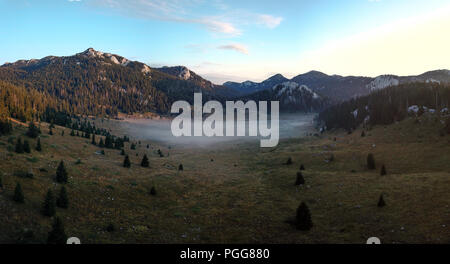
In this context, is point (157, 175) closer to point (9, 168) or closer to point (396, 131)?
point (9, 168)

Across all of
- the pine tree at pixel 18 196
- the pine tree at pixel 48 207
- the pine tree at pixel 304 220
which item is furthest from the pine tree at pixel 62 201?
the pine tree at pixel 304 220

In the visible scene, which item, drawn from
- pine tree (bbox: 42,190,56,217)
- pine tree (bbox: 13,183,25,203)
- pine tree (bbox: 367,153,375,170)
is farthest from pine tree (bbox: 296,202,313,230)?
pine tree (bbox: 367,153,375,170)

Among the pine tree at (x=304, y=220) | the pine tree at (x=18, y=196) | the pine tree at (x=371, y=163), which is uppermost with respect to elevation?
the pine tree at (x=18, y=196)

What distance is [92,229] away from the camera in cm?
2134

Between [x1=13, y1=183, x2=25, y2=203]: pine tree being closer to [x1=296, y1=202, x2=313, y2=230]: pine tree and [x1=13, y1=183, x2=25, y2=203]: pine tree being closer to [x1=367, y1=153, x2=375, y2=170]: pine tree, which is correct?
[x1=296, y1=202, x2=313, y2=230]: pine tree

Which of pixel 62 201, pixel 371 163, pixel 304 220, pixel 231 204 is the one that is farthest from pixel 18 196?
pixel 371 163

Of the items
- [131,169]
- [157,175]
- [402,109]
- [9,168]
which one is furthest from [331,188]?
[402,109]

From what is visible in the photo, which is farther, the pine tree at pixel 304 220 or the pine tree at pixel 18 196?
the pine tree at pixel 304 220

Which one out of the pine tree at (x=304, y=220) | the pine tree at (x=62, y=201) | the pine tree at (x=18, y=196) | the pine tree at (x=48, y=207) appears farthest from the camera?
the pine tree at (x=304, y=220)

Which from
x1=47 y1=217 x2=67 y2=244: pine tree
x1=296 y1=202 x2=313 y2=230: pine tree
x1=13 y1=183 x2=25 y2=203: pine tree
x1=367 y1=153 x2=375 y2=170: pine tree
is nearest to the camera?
x1=47 y1=217 x2=67 y2=244: pine tree

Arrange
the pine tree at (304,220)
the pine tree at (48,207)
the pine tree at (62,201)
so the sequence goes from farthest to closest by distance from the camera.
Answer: the pine tree at (304,220), the pine tree at (62,201), the pine tree at (48,207)

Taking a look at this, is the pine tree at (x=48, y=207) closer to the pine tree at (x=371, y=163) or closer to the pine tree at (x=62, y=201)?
the pine tree at (x=62, y=201)
